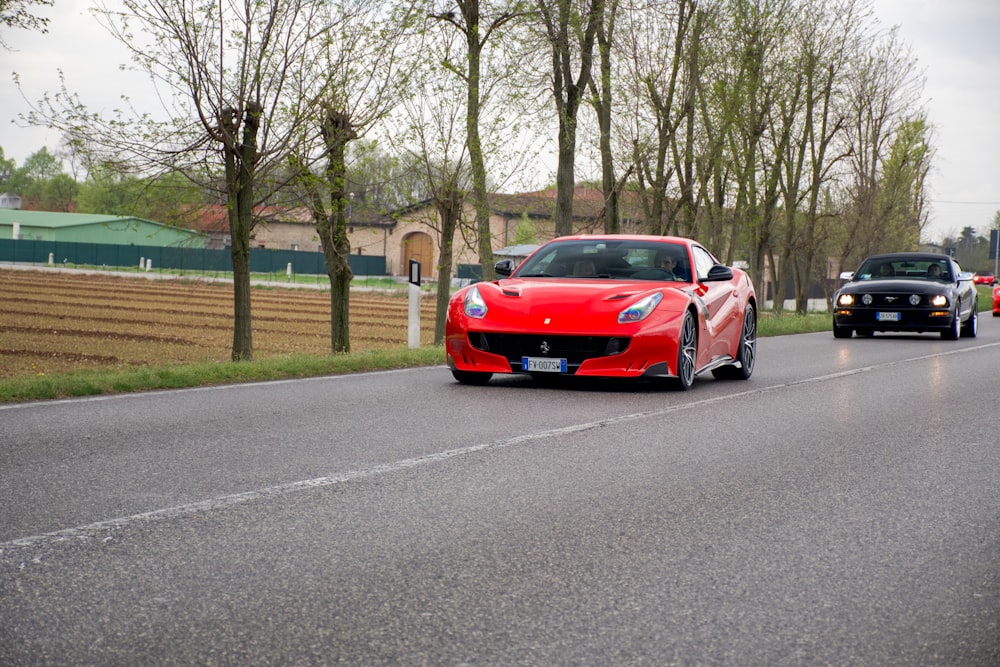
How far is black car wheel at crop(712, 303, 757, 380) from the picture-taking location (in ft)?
41.4

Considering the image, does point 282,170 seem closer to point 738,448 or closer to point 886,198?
point 738,448

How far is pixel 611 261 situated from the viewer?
1161 cm

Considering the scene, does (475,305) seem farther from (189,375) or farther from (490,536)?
(490,536)

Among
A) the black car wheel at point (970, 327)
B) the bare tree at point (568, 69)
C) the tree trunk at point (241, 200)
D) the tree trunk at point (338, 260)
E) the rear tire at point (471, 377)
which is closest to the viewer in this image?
the rear tire at point (471, 377)

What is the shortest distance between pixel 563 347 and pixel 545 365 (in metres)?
0.22

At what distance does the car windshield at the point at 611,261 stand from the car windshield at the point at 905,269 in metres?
11.7

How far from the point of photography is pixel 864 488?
242 inches

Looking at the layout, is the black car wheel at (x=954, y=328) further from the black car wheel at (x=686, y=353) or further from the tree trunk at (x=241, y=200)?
the tree trunk at (x=241, y=200)

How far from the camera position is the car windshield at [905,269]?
22.2 metres

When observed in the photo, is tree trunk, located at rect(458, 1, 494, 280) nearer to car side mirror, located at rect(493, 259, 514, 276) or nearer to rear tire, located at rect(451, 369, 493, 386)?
car side mirror, located at rect(493, 259, 514, 276)

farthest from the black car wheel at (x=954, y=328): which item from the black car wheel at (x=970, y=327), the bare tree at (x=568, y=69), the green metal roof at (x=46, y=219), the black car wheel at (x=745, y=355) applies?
the green metal roof at (x=46, y=219)

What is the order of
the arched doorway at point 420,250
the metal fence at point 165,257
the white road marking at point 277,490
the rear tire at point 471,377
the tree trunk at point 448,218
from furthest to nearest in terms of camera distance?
the arched doorway at point 420,250 < the metal fence at point 165,257 < the tree trunk at point 448,218 < the rear tire at point 471,377 < the white road marking at point 277,490

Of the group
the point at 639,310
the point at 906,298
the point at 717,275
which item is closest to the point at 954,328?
the point at 906,298

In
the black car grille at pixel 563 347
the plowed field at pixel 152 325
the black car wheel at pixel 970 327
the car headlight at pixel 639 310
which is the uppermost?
the car headlight at pixel 639 310
